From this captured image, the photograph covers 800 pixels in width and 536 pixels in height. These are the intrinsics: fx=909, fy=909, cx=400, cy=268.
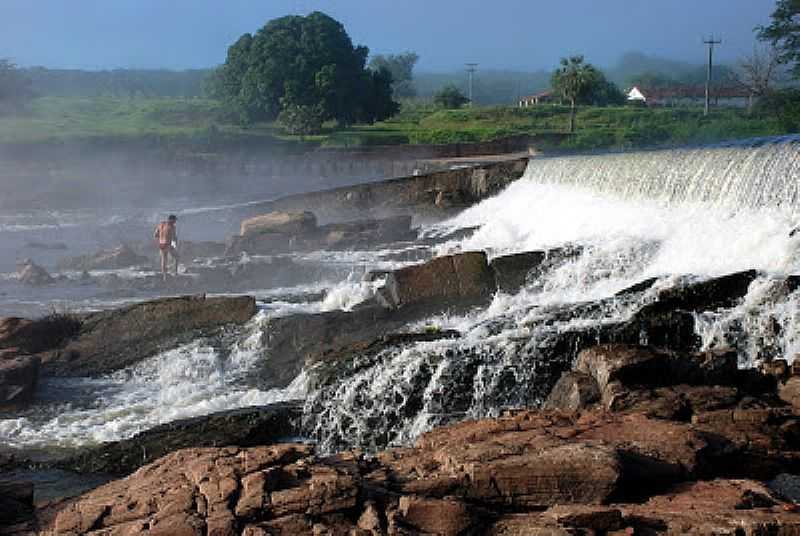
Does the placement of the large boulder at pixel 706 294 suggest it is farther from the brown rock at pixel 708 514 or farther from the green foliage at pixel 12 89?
the green foliage at pixel 12 89

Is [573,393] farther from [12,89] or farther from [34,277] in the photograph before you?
[12,89]

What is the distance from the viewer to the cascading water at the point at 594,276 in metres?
9.62

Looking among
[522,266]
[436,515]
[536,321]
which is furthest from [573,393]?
[522,266]

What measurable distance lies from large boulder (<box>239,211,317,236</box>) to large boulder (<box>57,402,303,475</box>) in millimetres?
13512

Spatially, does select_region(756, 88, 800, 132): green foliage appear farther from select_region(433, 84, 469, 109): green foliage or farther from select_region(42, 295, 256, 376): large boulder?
select_region(433, 84, 469, 109): green foliage

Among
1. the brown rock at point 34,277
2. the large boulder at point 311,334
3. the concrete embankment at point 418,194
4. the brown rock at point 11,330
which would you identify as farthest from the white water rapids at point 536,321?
the brown rock at point 34,277

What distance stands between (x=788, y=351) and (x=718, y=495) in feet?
13.8

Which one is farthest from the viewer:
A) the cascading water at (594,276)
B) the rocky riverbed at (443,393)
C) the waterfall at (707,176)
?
the waterfall at (707,176)

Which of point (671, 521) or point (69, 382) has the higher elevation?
point (671, 521)

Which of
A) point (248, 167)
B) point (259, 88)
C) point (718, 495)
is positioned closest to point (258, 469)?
point (718, 495)

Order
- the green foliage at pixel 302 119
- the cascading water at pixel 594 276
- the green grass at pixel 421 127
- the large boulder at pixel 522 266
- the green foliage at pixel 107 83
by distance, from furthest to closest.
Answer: the green foliage at pixel 107 83 → the green foliage at pixel 302 119 → the green grass at pixel 421 127 → the large boulder at pixel 522 266 → the cascading water at pixel 594 276

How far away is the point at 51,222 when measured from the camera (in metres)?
35.3

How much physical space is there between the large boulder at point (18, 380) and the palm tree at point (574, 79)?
40.0 metres

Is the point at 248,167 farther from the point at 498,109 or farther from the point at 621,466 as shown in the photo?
the point at 621,466
